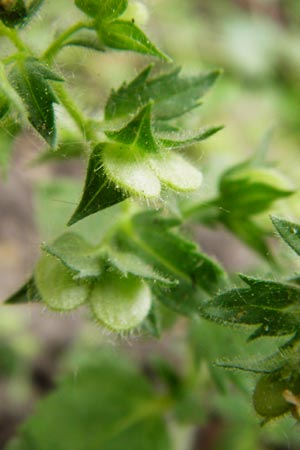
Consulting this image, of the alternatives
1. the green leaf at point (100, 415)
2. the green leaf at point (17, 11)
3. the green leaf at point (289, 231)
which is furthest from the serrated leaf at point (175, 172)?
the green leaf at point (100, 415)

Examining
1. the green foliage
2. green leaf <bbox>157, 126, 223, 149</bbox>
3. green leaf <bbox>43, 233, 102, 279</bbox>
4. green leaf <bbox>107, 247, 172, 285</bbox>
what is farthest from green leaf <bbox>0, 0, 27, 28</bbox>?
the green foliage

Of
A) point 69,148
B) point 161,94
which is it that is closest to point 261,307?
point 161,94

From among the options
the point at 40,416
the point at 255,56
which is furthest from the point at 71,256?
the point at 255,56

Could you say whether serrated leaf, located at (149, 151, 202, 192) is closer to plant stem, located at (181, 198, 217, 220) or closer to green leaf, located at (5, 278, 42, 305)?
green leaf, located at (5, 278, 42, 305)

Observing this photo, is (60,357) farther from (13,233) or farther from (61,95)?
(61,95)

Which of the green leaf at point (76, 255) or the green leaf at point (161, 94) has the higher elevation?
the green leaf at point (161, 94)

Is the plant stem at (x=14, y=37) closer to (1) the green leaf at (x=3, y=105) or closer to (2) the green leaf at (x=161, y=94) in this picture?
(1) the green leaf at (x=3, y=105)
